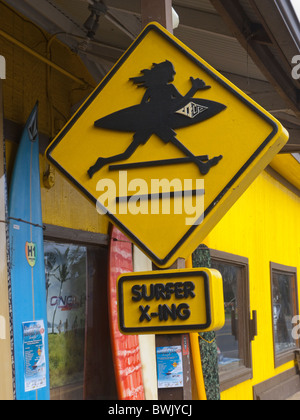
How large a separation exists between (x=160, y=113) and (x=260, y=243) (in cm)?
699

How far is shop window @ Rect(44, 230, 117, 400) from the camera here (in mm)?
4812

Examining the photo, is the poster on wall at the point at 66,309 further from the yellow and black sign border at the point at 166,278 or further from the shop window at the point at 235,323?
the yellow and black sign border at the point at 166,278

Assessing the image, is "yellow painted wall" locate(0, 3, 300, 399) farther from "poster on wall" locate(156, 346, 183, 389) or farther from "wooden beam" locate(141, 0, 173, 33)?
"poster on wall" locate(156, 346, 183, 389)

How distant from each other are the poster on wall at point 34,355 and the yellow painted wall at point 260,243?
2.94 meters

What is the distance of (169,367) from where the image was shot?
2.23 metres

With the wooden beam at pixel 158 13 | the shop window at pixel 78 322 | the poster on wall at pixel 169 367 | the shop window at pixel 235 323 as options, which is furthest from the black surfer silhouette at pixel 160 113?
the shop window at pixel 235 323

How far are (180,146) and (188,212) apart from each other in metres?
0.25

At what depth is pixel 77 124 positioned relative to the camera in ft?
7.71

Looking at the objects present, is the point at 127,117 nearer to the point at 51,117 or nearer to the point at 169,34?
the point at 169,34

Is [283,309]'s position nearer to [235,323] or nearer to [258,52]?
[235,323]

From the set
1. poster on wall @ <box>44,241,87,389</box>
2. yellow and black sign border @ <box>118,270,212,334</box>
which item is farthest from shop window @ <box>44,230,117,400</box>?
yellow and black sign border @ <box>118,270,212,334</box>

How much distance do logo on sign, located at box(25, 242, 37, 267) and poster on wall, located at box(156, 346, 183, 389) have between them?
6.69 ft

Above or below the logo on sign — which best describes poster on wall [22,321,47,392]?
below

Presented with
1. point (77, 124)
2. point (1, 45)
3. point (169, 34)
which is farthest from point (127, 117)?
point (1, 45)
